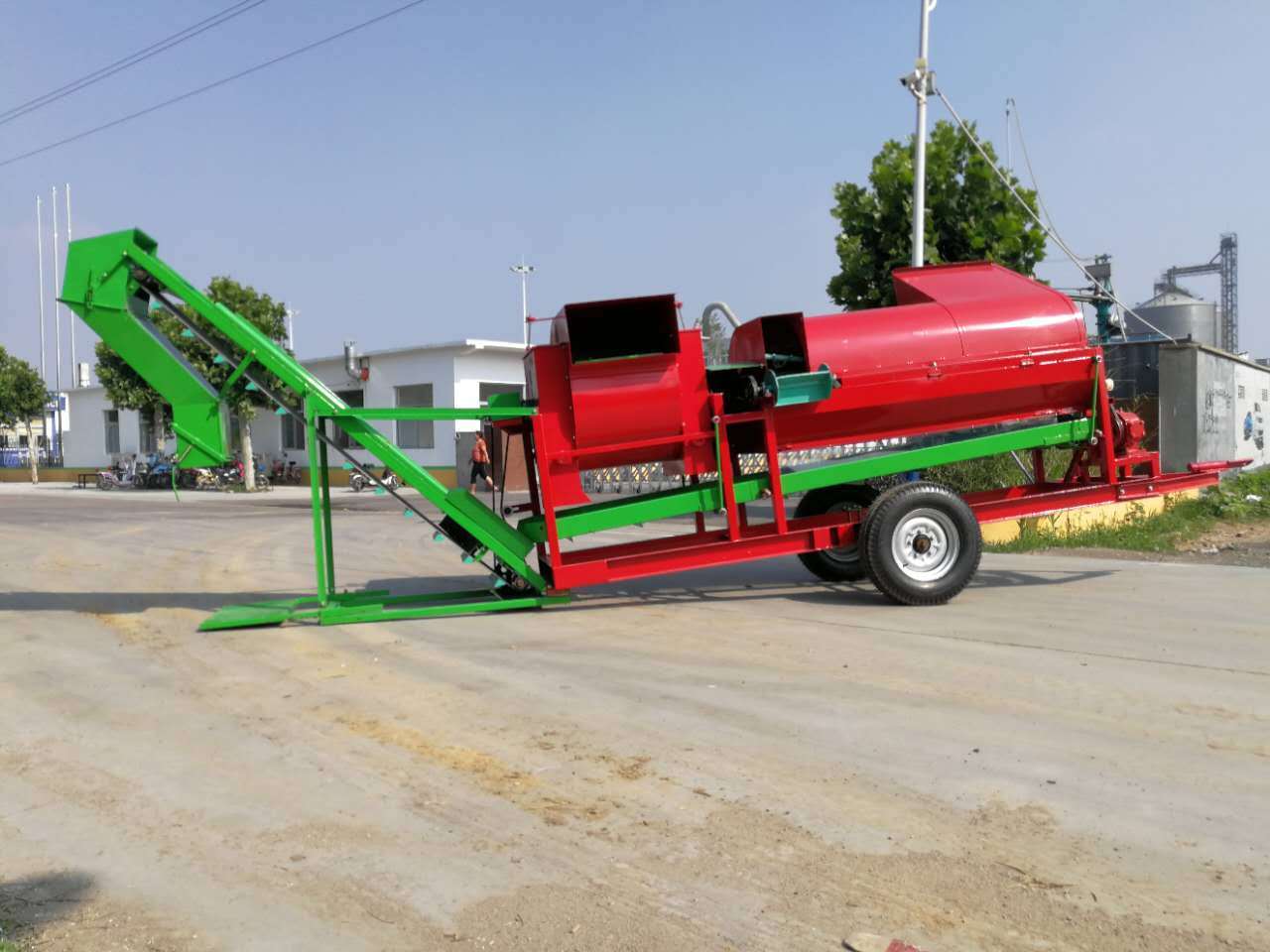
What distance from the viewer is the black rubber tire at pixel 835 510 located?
31.3 feet

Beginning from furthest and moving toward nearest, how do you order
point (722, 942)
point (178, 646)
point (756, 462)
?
1. point (756, 462)
2. point (178, 646)
3. point (722, 942)

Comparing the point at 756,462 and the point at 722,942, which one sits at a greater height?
the point at 756,462

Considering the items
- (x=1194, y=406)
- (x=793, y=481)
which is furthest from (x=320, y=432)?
(x=1194, y=406)

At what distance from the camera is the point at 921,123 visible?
46.7ft

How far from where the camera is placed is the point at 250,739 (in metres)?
5.00

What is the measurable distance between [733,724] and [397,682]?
2.24m

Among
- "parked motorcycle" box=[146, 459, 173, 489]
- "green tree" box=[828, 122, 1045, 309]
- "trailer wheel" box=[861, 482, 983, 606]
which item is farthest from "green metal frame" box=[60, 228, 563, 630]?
"parked motorcycle" box=[146, 459, 173, 489]

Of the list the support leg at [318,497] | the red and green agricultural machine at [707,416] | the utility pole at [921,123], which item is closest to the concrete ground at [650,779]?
the support leg at [318,497]

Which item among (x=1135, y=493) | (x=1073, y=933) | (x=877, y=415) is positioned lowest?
(x=1073, y=933)

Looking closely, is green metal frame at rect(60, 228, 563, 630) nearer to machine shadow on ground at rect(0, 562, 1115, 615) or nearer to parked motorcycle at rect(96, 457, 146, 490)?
machine shadow on ground at rect(0, 562, 1115, 615)

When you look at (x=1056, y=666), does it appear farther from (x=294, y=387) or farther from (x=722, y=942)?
(x=294, y=387)

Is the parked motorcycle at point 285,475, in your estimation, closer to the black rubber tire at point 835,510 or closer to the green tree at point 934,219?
the green tree at point 934,219

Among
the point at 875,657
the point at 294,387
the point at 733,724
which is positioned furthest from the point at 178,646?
the point at 875,657

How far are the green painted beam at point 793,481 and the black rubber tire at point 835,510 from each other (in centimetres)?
110
